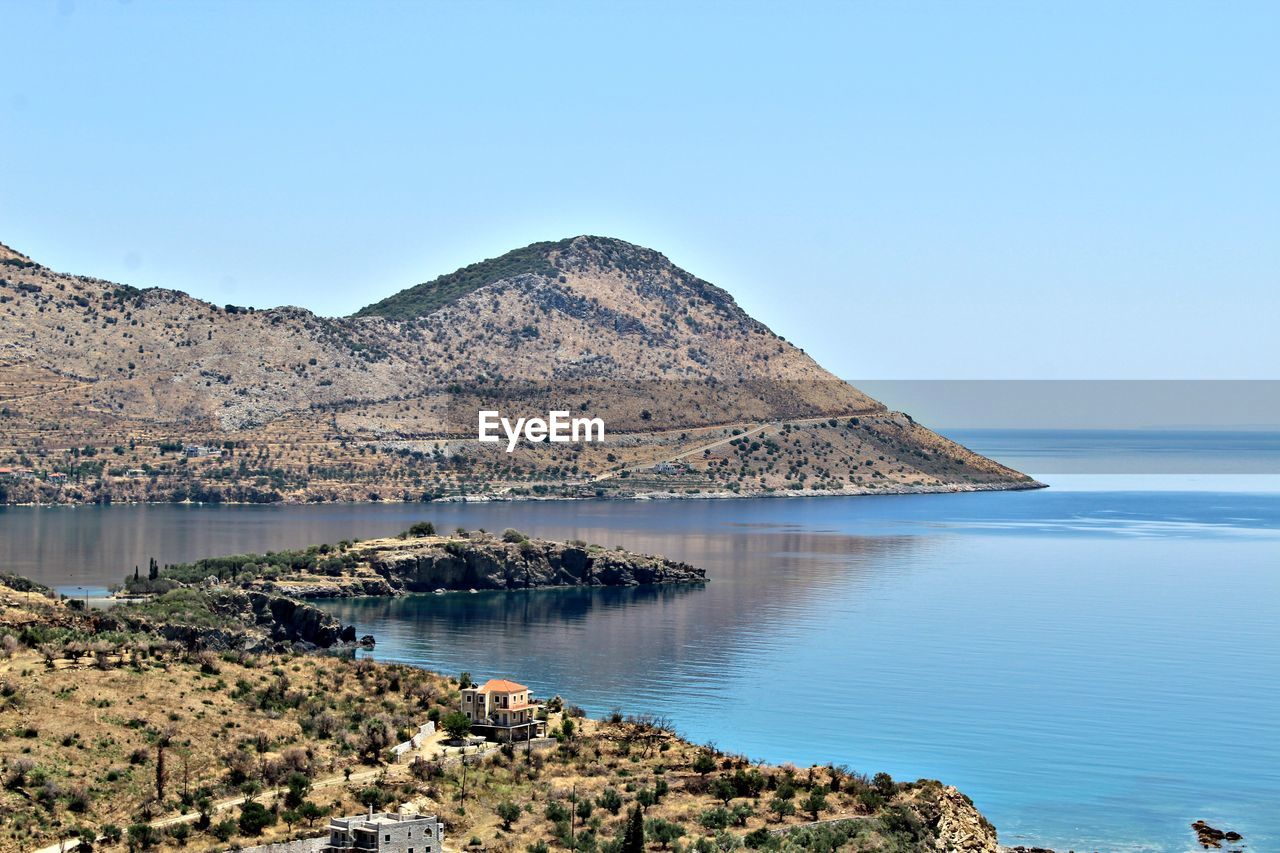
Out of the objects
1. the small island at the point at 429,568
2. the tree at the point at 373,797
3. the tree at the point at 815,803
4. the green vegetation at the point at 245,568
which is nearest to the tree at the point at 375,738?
the tree at the point at 373,797

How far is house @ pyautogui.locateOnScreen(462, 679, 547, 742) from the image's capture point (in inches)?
2517

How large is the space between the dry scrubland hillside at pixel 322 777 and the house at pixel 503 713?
1.11 m

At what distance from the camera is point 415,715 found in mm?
65750

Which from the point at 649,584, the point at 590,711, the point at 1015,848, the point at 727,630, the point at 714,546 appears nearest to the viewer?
the point at 1015,848

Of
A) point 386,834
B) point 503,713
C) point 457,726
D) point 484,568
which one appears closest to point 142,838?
point 386,834

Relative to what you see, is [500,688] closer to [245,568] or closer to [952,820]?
[952,820]

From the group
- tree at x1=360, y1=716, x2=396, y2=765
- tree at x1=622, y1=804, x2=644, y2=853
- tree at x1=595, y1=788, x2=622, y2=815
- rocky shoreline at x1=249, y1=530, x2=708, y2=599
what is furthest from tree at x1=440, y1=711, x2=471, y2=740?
rocky shoreline at x1=249, y1=530, x2=708, y2=599

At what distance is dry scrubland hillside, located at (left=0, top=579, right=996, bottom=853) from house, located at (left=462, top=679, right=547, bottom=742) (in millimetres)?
1112

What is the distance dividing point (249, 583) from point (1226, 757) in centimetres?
6456

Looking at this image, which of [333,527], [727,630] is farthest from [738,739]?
[333,527]

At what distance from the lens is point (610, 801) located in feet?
181

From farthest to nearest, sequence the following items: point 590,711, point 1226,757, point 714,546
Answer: point 714,546 → point 590,711 → point 1226,757

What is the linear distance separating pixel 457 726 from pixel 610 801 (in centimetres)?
1005

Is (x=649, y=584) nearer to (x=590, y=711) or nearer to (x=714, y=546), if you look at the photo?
(x=714, y=546)
